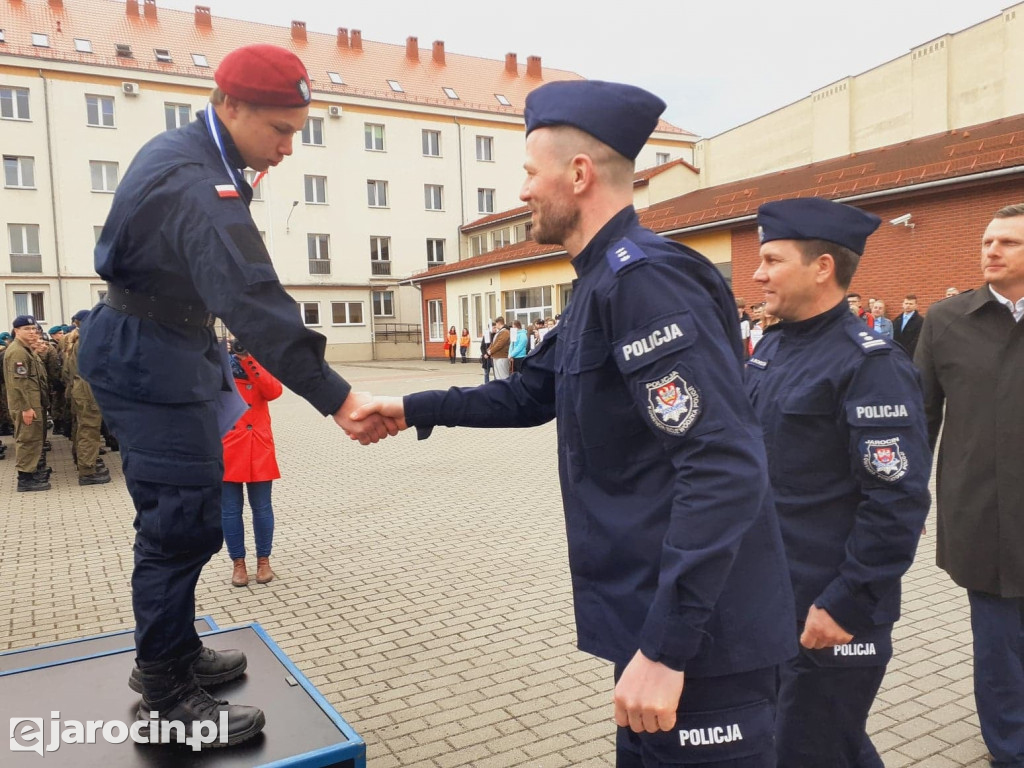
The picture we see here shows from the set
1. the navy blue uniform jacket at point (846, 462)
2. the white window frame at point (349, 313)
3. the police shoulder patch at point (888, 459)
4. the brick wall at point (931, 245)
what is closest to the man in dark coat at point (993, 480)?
the navy blue uniform jacket at point (846, 462)

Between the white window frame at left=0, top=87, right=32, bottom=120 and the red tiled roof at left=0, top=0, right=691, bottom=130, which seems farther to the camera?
the red tiled roof at left=0, top=0, right=691, bottom=130

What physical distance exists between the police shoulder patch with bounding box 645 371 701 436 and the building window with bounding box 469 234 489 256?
42.3 meters

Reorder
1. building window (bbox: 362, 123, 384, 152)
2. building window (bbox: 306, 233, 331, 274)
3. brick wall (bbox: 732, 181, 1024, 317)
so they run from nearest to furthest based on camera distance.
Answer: brick wall (bbox: 732, 181, 1024, 317)
building window (bbox: 306, 233, 331, 274)
building window (bbox: 362, 123, 384, 152)

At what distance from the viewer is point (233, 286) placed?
2.24m

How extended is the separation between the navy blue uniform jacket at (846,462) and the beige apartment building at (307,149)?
38.0 meters

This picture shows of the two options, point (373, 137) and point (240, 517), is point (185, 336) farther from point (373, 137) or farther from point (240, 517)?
point (373, 137)

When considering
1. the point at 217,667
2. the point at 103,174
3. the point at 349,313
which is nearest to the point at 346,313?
the point at 349,313

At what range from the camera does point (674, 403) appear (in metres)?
1.58

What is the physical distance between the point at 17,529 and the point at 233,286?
7579mm

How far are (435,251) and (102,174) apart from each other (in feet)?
56.0

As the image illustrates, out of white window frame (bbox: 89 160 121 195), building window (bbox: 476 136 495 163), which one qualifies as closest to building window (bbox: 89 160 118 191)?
white window frame (bbox: 89 160 121 195)

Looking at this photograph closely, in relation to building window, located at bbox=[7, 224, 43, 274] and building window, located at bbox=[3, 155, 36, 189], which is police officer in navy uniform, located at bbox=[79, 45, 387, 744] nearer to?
building window, located at bbox=[7, 224, 43, 274]

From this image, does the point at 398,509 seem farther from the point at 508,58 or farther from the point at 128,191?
the point at 508,58

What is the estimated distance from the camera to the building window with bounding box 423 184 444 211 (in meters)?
44.0
